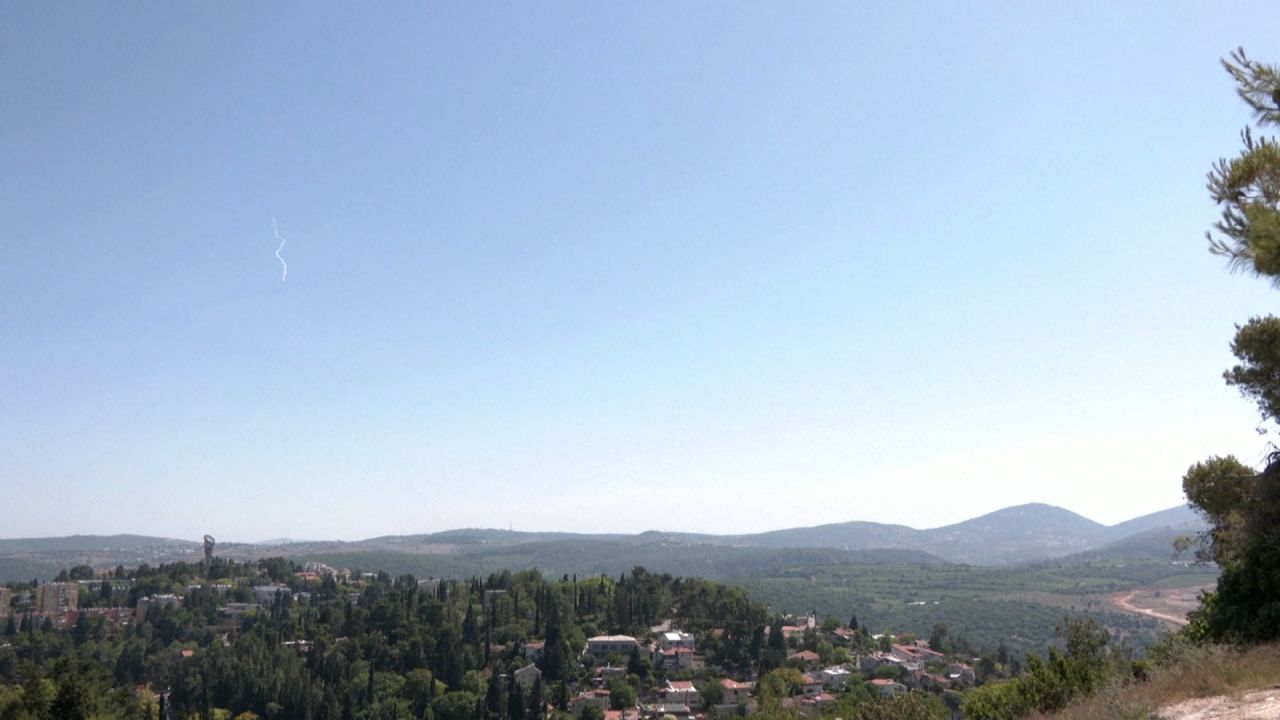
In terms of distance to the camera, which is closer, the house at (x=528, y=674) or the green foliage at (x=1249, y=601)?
the green foliage at (x=1249, y=601)

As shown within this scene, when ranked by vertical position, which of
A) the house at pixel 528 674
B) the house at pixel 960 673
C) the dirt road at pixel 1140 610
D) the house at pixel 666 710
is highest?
the house at pixel 528 674

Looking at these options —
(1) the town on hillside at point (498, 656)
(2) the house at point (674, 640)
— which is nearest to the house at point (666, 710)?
(1) the town on hillside at point (498, 656)

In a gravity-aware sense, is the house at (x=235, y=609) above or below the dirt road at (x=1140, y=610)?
above

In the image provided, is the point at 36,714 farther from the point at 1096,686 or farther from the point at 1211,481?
the point at 1211,481

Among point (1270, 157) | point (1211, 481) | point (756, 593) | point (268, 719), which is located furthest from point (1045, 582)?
point (1270, 157)

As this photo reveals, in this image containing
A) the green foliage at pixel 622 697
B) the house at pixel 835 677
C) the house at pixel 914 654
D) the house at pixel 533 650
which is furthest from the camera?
the house at pixel 914 654

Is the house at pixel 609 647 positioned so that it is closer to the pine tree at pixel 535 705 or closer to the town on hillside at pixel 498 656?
the town on hillside at pixel 498 656
